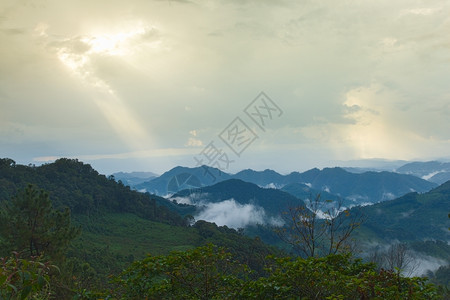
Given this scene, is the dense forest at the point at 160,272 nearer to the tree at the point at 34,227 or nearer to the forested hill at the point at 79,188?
the tree at the point at 34,227

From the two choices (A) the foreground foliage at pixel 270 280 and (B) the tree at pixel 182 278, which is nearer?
(A) the foreground foliage at pixel 270 280

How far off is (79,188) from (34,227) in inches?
3204

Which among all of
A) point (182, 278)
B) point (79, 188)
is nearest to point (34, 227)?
point (182, 278)

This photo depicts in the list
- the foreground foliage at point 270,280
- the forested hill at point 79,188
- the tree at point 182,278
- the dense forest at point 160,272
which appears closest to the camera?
the dense forest at point 160,272

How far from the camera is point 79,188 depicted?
9550 centimetres

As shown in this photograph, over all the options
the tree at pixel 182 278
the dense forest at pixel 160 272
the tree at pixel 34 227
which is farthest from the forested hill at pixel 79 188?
the tree at pixel 182 278

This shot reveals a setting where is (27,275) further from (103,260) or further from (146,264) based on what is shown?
(103,260)

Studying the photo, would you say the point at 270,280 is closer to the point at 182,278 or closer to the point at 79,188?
the point at 182,278

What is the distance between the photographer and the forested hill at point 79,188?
8006 cm

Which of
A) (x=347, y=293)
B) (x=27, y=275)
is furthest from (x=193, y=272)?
(x=27, y=275)

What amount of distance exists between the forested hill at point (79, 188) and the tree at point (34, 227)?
185 feet

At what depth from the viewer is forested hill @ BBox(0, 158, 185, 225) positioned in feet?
263

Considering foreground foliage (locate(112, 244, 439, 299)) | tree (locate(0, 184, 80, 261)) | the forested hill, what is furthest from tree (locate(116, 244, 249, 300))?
the forested hill

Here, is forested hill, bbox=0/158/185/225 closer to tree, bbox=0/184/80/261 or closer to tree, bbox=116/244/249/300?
tree, bbox=0/184/80/261
